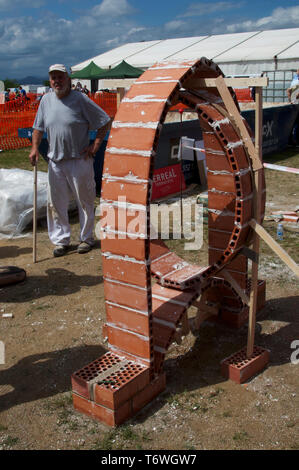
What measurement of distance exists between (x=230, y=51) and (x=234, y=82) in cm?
2986

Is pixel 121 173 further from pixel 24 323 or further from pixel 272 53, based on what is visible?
pixel 272 53

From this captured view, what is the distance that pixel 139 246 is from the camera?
3.18 metres

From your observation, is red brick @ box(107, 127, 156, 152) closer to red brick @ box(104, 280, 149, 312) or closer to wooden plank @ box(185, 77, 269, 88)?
wooden plank @ box(185, 77, 269, 88)

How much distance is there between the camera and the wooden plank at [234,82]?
338 centimetres

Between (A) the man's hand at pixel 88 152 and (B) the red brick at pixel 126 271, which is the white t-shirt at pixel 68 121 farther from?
(B) the red brick at pixel 126 271

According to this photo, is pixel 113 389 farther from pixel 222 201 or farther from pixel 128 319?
pixel 222 201

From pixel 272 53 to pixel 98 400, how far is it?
90.8 feet

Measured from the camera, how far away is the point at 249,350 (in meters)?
3.83

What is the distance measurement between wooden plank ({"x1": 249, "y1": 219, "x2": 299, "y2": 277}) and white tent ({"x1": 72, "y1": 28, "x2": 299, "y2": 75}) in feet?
81.3

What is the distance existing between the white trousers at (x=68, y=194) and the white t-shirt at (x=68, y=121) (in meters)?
0.15

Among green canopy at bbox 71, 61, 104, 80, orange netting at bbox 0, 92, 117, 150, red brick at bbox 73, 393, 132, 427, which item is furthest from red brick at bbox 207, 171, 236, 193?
green canopy at bbox 71, 61, 104, 80

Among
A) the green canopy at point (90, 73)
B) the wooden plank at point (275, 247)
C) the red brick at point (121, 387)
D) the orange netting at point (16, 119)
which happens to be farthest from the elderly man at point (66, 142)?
the green canopy at point (90, 73)
